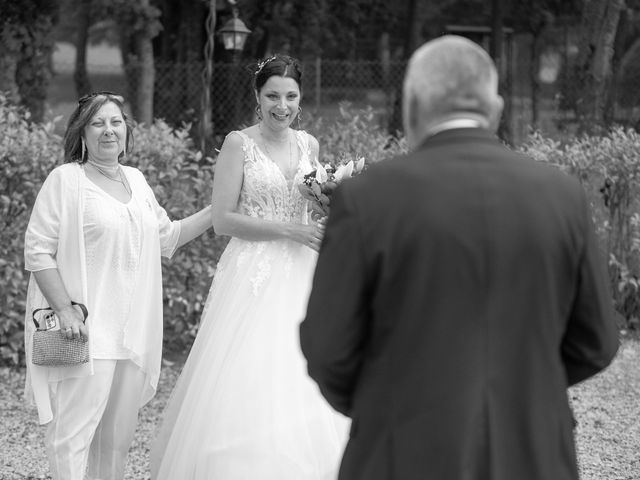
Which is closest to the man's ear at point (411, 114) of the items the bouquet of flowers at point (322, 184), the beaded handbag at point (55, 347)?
the bouquet of flowers at point (322, 184)

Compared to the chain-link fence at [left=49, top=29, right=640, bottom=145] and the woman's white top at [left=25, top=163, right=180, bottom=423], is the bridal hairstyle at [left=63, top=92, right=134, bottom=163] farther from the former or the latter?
the chain-link fence at [left=49, top=29, right=640, bottom=145]

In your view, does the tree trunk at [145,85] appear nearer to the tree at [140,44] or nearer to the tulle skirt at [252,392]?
the tree at [140,44]

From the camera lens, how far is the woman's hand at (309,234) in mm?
5086

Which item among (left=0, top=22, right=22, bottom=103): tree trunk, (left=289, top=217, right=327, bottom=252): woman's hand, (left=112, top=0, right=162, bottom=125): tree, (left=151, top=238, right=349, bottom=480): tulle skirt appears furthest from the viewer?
(left=112, top=0, right=162, bottom=125): tree

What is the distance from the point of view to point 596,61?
51.3ft

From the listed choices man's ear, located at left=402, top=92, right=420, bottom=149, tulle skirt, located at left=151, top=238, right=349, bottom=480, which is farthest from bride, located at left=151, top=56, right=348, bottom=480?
man's ear, located at left=402, top=92, right=420, bottom=149

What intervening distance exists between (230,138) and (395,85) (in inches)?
542

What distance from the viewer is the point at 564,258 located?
262 cm

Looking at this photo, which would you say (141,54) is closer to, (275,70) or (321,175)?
(275,70)

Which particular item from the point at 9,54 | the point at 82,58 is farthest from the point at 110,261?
the point at 82,58

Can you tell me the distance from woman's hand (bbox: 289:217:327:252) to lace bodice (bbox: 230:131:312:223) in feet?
0.39

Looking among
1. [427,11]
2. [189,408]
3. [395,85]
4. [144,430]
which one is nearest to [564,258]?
[189,408]

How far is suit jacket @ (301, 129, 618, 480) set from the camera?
100 inches

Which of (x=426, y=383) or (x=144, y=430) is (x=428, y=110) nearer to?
(x=426, y=383)
